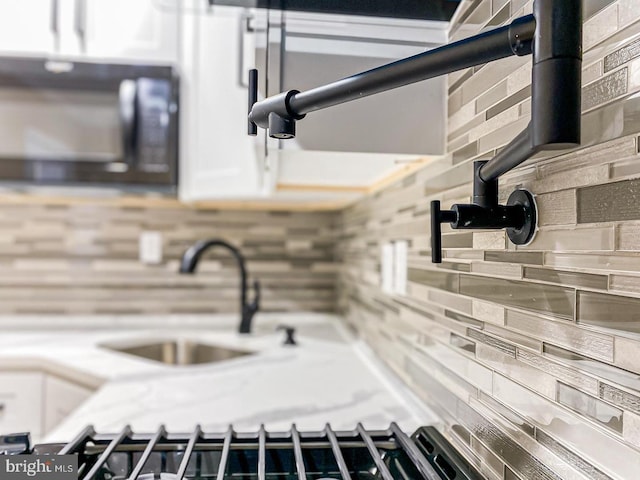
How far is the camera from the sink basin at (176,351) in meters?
1.81

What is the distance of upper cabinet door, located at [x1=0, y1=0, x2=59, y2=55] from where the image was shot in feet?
5.58

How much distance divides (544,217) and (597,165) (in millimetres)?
97

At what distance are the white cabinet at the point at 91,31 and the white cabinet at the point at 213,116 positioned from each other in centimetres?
8

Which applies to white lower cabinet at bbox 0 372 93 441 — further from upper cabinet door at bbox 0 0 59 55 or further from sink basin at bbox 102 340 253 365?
upper cabinet door at bbox 0 0 59 55

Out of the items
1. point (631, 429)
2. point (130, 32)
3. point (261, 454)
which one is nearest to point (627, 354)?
point (631, 429)

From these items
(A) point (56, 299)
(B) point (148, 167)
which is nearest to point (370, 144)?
(B) point (148, 167)

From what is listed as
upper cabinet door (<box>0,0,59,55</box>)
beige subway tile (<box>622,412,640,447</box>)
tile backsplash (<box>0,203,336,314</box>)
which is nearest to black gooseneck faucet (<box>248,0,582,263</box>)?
beige subway tile (<box>622,412,640,447</box>)

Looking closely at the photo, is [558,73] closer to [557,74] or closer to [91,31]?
[557,74]

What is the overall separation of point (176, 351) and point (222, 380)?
2.35ft

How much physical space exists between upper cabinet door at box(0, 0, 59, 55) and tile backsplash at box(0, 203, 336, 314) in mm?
623

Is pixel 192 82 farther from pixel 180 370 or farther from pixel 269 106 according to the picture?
pixel 269 106

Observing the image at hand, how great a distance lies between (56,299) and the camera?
2107 mm

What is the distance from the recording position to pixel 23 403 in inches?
60.8

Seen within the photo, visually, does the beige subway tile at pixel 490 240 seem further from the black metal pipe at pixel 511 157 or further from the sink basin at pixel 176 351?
the sink basin at pixel 176 351
